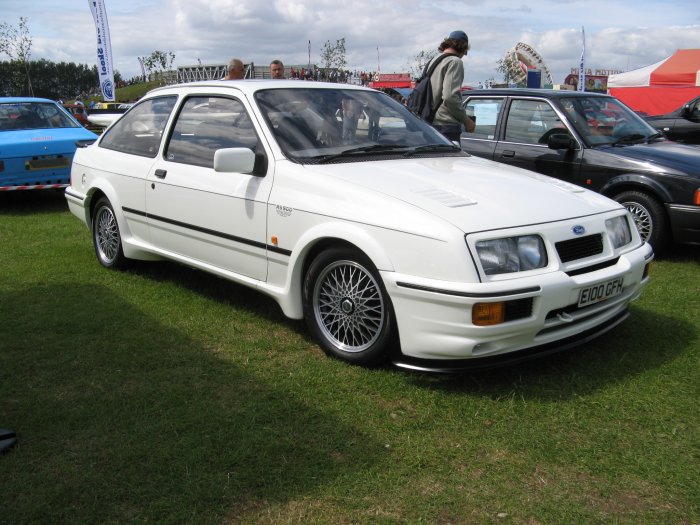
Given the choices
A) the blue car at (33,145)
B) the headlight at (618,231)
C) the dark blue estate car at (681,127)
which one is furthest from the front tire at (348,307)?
the dark blue estate car at (681,127)

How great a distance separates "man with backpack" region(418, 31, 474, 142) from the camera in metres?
6.44

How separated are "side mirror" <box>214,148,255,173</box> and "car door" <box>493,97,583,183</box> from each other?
12.6ft

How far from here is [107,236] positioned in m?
5.99

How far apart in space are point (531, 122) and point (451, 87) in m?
1.23

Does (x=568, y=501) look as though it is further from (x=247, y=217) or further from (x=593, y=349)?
(x=247, y=217)

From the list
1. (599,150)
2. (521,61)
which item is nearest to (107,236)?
(599,150)

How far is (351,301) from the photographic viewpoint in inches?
149

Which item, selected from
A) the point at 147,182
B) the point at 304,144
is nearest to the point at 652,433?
the point at 304,144

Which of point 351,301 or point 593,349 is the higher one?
point 351,301

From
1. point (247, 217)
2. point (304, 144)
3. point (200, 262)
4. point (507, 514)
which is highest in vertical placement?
point (304, 144)

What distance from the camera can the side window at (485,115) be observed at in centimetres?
749

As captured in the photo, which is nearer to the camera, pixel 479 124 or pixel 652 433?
pixel 652 433

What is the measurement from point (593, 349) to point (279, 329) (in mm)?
2040

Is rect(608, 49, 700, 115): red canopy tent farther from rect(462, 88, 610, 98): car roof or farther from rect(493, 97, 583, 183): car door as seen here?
rect(493, 97, 583, 183): car door
